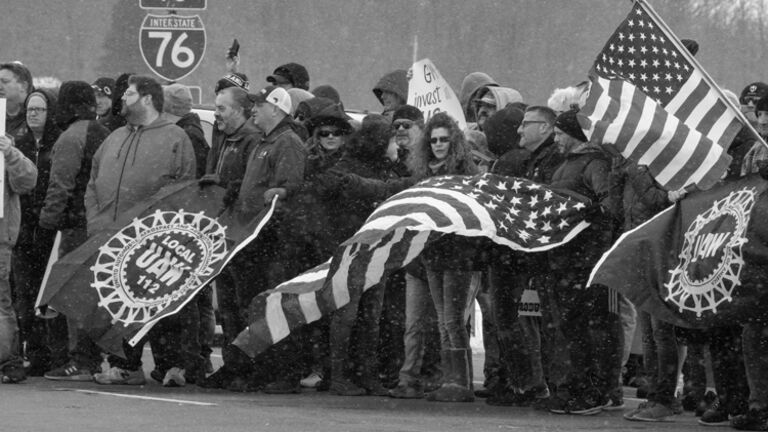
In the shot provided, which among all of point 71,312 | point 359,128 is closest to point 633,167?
point 359,128

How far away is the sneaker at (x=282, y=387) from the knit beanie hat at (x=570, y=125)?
2.61 metres

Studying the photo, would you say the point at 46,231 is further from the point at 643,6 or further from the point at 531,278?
the point at 643,6

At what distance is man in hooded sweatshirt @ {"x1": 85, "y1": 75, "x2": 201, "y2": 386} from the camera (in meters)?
12.8

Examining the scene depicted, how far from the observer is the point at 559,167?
1167cm

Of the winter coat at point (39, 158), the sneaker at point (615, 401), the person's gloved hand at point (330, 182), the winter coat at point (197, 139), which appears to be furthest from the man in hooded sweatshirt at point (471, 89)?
the sneaker at point (615, 401)

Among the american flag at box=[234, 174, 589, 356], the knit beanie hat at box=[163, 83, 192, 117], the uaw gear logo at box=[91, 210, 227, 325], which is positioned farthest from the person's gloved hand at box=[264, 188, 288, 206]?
the knit beanie hat at box=[163, 83, 192, 117]

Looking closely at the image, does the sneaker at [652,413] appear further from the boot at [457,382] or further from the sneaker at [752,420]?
the boot at [457,382]

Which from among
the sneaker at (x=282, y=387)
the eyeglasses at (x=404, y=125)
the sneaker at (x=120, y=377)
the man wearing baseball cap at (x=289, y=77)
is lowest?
the sneaker at (x=282, y=387)

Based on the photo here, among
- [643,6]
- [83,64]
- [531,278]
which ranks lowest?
[531,278]

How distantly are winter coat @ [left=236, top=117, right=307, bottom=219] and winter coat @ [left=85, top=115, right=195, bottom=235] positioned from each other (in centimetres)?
62

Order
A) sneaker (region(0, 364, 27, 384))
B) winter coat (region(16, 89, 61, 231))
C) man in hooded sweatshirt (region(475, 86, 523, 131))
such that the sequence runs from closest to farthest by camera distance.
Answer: sneaker (region(0, 364, 27, 384))
winter coat (region(16, 89, 61, 231))
man in hooded sweatshirt (region(475, 86, 523, 131))

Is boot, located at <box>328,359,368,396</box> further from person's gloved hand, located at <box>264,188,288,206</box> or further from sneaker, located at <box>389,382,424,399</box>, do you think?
person's gloved hand, located at <box>264,188,288,206</box>

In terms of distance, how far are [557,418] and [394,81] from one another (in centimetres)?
477

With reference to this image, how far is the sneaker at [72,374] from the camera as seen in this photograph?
1296 cm
